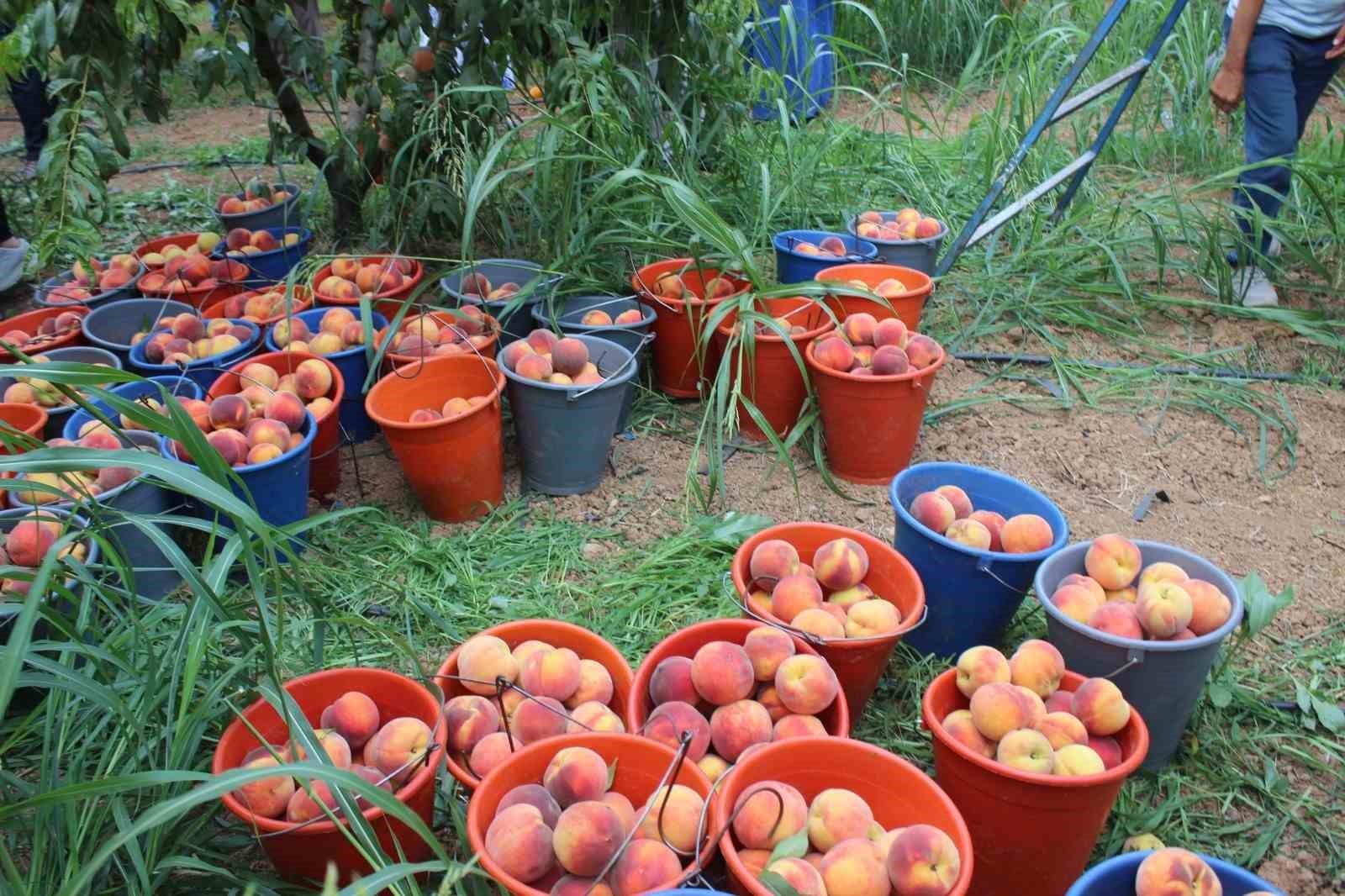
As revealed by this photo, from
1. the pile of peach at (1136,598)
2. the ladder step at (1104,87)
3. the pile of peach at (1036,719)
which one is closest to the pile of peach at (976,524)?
the pile of peach at (1136,598)

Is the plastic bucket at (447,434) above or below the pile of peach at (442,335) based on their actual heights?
below

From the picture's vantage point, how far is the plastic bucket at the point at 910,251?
3285 millimetres

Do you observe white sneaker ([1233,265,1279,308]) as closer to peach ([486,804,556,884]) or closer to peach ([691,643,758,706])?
peach ([691,643,758,706])

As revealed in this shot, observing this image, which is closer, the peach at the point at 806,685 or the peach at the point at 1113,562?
the peach at the point at 806,685

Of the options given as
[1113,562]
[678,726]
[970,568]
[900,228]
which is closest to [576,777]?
[678,726]

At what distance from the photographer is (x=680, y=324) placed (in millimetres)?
2857

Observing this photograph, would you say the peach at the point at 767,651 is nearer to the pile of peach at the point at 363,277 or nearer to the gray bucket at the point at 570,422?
the gray bucket at the point at 570,422

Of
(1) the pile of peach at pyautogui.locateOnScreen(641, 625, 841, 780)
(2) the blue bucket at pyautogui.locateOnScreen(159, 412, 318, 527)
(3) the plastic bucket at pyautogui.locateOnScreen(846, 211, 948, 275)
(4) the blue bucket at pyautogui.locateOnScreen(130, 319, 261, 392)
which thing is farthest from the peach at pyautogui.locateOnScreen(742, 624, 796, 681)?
(3) the plastic bucket at pyautogui.locateOnScreen(846, 211, 948, 275)

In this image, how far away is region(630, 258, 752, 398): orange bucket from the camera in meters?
2.82

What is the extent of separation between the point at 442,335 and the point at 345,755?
143 centimetres

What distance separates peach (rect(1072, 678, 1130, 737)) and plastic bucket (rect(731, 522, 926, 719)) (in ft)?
1.02

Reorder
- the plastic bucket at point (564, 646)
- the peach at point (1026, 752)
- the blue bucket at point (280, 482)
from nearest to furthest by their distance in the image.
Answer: the peach at point (1026, 752) < the plastic bucket at point (564, 646) < the blue bucket at point (280, 482)

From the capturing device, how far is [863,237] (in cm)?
329

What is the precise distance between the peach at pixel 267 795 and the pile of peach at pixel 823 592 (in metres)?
0.81
